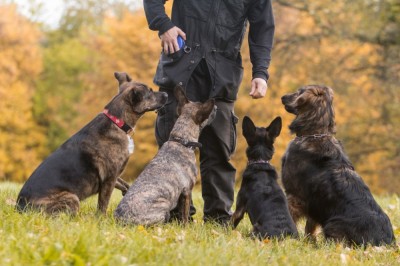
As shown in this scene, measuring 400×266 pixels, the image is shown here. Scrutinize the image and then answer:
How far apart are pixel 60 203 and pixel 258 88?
282cm

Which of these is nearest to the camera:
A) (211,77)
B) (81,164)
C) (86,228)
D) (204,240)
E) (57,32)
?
(86,228)

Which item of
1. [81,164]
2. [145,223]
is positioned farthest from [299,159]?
[81,164]

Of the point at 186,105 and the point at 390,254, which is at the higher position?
the point at 186,105

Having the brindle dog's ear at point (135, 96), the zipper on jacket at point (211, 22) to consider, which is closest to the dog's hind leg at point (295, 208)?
the zipper on jacket at point (211, 22)

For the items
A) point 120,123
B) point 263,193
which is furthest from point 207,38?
point 263,193

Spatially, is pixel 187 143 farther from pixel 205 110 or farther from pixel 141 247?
pixel 141 247

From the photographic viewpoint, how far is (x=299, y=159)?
23.7ft

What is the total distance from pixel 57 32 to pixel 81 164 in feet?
160

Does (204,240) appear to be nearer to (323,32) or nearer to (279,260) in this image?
(279,260)

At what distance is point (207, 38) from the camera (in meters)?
7.47

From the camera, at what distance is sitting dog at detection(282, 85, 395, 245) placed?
6.65 m

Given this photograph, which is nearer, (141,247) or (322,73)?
(141,247)

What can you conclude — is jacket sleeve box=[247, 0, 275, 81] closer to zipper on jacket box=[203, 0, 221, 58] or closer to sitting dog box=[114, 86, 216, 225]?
zipper on jacket box=[203, 0, 221, 58]

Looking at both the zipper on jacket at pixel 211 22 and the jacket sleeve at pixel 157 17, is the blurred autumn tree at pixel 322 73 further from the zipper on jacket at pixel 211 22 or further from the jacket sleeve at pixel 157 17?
the jacket sleeve at pixel 157 17
